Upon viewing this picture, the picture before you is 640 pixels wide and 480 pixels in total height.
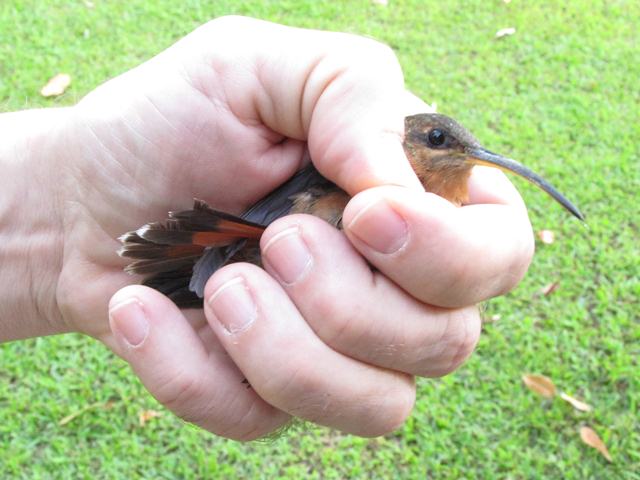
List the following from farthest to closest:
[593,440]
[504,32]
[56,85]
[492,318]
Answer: [504,32]
[56,85]
[492,318]
[593,440]

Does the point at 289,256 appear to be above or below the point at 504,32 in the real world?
above

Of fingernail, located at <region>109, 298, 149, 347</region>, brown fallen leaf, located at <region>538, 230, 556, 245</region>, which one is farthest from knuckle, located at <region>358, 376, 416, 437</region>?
brown fallen leaf, located at <region>538, 230, 556, 245</region>

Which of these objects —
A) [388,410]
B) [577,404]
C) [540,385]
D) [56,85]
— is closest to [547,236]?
[540,385]

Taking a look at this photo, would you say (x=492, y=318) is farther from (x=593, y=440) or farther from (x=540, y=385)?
(x=593, y=440)

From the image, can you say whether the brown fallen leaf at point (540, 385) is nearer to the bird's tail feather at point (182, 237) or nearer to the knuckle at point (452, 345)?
the knuckle at point (452, 345)

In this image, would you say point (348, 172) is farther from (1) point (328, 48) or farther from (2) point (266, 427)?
(2) point (266, 427)

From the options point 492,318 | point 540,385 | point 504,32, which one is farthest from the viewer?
point 504,32

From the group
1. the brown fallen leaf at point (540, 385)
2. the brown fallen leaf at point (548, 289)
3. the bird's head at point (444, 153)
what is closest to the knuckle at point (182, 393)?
the bird's head at point (444, 153)
